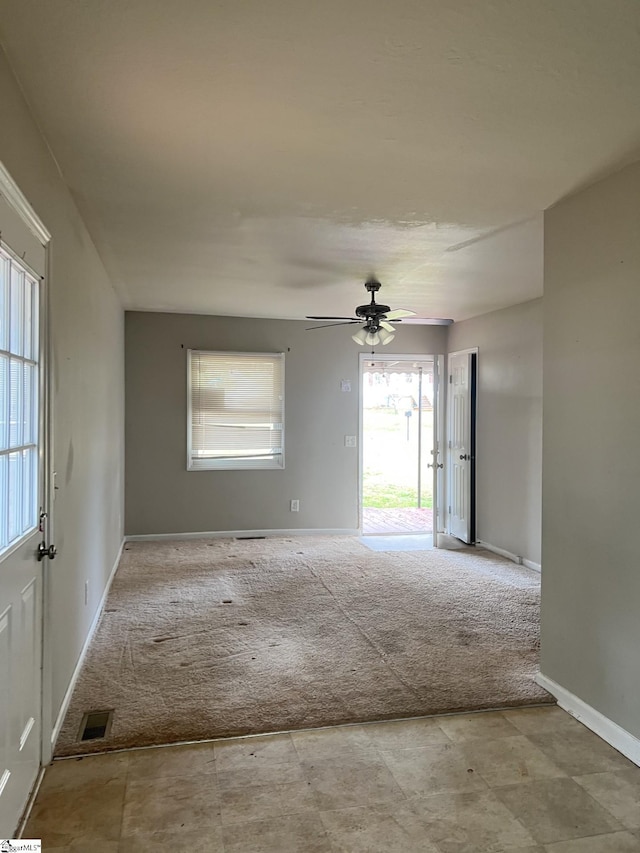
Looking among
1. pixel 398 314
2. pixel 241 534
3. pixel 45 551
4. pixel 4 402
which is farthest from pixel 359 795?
pixel 241 534

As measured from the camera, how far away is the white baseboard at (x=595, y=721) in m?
2.27

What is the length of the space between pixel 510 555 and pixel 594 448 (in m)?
3.18

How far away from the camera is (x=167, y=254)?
3.74 metres

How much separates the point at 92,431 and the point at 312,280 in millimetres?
2000

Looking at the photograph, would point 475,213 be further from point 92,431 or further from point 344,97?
point 92,431

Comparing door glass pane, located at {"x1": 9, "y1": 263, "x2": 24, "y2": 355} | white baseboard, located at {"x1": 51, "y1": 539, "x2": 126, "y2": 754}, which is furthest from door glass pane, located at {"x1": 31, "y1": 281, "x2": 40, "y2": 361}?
white baseboard, located at {"x1": 51, "y1": 539, "x2": 126, "y2": 754}

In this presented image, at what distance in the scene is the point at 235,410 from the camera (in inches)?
246

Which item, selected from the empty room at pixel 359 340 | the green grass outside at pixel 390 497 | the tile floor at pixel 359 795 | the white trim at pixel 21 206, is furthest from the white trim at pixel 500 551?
the white trim at pixel 21 206

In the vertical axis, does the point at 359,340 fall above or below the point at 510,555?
above

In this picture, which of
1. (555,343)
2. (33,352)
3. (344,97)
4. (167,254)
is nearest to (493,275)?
(555,343)

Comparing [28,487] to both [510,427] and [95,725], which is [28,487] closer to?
[95,725]

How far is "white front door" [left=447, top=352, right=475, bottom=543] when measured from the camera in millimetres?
6031

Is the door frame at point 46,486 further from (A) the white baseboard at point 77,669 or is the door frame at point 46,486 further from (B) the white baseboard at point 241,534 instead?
(B) the white baseboard at point 241,534

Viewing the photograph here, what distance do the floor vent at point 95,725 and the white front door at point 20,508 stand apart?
0.88 ft
